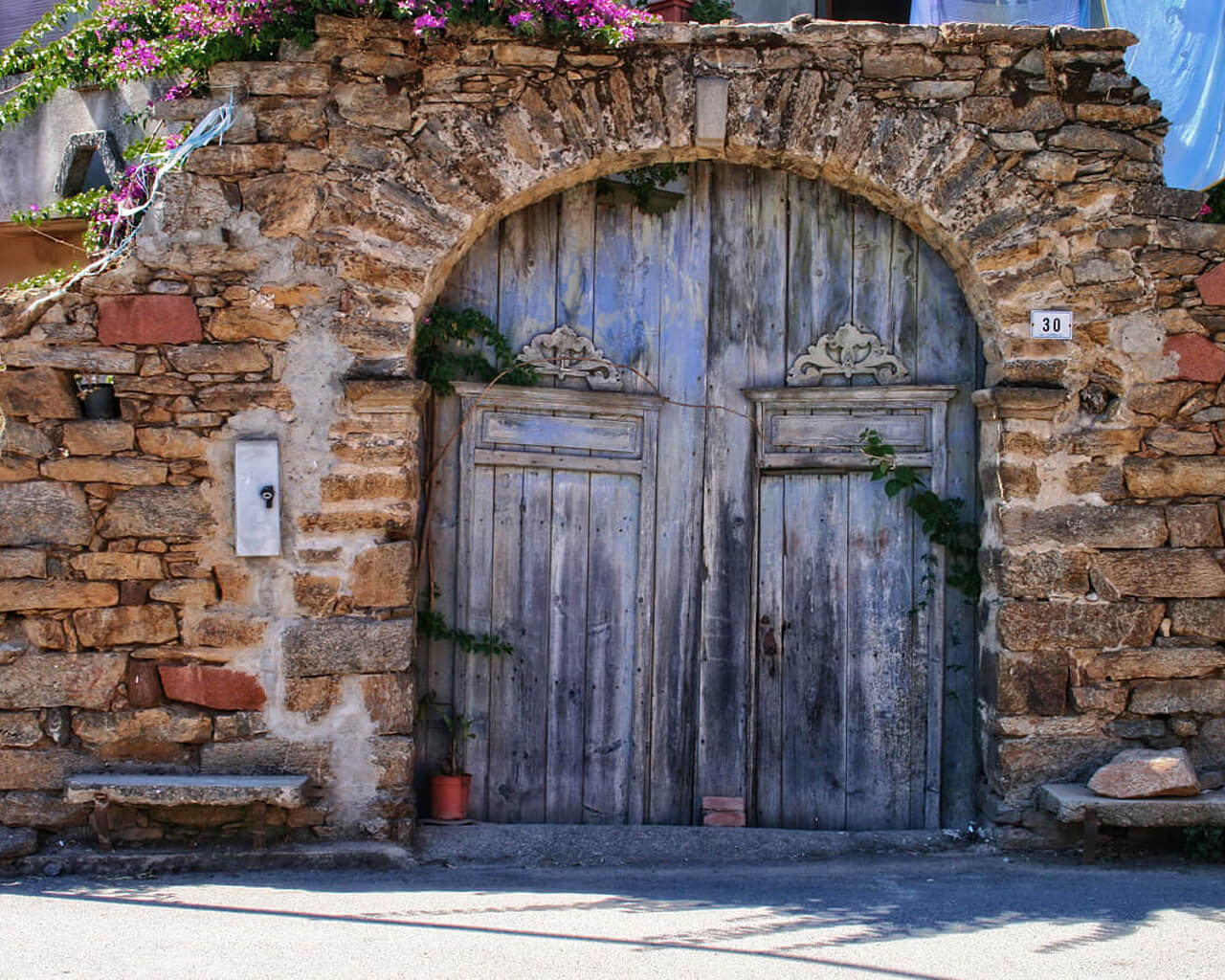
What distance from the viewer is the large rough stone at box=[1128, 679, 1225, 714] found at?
15.6 feet

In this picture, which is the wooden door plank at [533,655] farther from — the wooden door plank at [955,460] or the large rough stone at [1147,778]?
the large rough stone at [1147,778]

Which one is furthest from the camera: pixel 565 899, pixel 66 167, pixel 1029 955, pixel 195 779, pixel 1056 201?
pixel 66 167

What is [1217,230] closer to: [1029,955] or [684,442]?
[684,442]

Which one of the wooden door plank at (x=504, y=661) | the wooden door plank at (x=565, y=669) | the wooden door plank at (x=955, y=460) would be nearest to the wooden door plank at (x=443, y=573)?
the wooden door plank at (x=504, y=661)

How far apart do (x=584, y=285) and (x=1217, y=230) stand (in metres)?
2.36

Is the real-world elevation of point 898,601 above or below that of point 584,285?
below

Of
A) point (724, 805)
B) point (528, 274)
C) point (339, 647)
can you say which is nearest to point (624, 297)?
point (528, 274)

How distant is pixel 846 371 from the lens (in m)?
5.09

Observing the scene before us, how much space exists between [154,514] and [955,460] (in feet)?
9.83

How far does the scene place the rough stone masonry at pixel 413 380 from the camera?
15.0 ft

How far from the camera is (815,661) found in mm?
5074

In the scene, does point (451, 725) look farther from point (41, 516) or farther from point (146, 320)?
point (146, 320)

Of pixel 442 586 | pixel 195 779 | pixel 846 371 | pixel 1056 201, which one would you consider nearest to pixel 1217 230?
pixel 1056 201

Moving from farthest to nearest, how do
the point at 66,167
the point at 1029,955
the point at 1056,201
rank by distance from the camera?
the point at 66,167, the point at 1056,201, the point at 1029,955
